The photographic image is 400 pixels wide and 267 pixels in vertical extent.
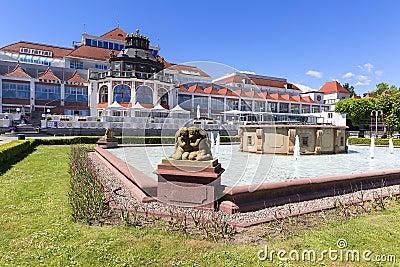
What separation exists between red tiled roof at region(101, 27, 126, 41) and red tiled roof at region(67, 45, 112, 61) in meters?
9.52

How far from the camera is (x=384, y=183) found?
9.30 m

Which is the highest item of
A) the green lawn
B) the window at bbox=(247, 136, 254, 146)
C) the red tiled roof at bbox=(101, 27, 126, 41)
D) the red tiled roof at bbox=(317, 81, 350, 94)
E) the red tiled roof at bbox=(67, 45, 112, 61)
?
the red tiled roof at bbox=(101, 27, 126, 41)

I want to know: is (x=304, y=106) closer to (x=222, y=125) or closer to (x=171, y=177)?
(x=222, y=125)

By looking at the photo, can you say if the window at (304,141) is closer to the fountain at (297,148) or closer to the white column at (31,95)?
the fountain at (297,148)

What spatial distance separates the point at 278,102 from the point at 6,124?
2275 inches

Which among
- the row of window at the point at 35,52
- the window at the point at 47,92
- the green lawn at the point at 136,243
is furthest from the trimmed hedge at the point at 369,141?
the row of window at the point at 35,52

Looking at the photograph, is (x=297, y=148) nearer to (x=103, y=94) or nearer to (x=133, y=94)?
(x=133, y=94)

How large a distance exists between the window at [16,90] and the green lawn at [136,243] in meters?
48.4

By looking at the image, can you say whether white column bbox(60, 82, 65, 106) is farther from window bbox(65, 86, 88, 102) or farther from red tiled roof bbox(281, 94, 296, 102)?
red tiled roof bbox(281, 94, 296, 102)

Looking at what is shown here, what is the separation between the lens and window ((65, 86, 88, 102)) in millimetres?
49963

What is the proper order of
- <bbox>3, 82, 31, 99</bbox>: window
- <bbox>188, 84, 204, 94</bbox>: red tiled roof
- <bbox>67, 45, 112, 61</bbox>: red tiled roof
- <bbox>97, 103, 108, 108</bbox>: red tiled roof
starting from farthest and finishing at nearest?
1. <bbox>67, 45, 112, 61</bbox>: red tiled roof
2. <bbox>188, 84, 204, 94</bbox>: red tiled roof
3. <bbox>97, 103, 108, 108</bbox>: red tiled roof
4. <bbox>3, 82, 31, 99</bbox>: window

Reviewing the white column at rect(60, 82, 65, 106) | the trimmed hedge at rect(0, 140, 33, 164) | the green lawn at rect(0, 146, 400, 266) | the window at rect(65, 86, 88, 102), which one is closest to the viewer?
the green lawn at rect(0, 146, 400, 266)

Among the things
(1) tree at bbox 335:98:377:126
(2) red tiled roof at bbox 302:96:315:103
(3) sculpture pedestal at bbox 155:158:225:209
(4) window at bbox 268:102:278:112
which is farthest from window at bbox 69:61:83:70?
(2) red tiled roof at bbox 302:96:315:103

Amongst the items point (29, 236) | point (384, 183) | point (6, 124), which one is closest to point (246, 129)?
point (384, 183)
